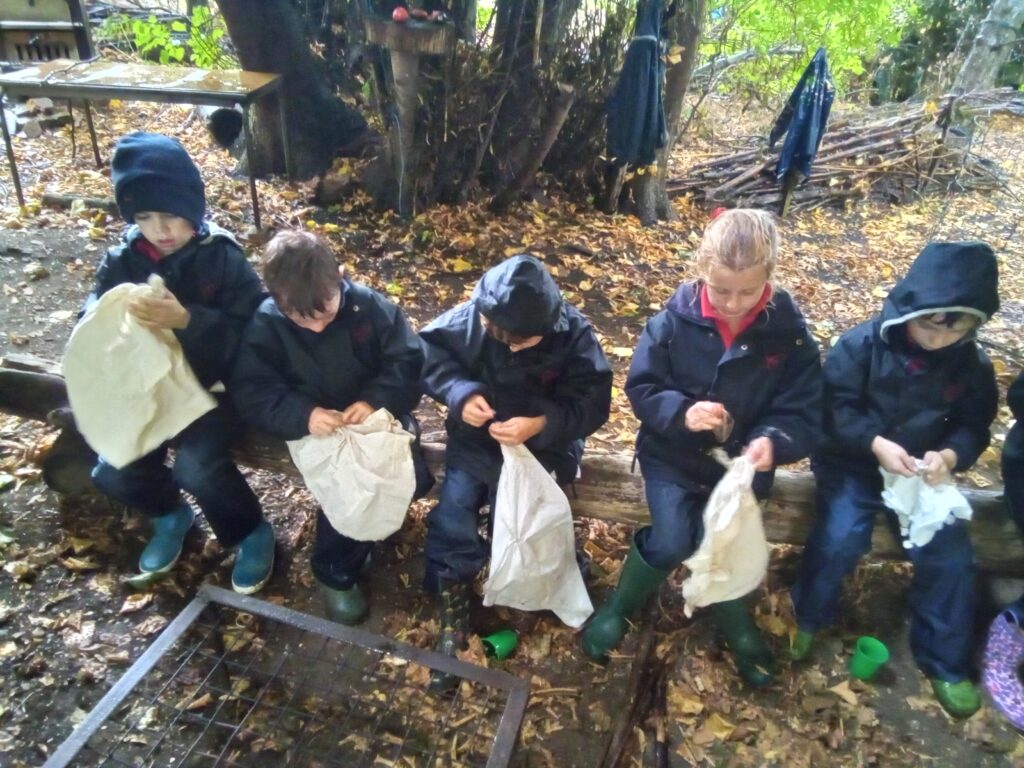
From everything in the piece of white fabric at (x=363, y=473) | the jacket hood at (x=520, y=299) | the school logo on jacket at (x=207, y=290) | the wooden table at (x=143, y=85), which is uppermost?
the wooden table at (x=143, y=85)

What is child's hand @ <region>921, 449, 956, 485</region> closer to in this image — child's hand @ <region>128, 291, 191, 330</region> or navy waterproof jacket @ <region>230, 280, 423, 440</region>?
navy waterproof jacket @ <region>230, 280, 423, 440</region>

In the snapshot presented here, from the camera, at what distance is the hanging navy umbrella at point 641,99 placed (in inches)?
238

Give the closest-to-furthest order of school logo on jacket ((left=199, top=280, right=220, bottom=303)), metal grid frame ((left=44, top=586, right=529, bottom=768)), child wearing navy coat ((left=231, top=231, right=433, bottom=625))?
metal grid frame ((left=44, top=586, right=529, bottom=768)) < child wearing navy coat ((left=231, top=231, right=433, bottom=625)) < school logo on jacket ((left=199, top=280, right=220, bottom=303))

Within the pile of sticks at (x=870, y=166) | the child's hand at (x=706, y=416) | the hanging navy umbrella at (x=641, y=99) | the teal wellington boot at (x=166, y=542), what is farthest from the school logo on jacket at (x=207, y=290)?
the pile of sticks at (x=870, y=166)

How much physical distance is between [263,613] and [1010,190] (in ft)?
34.4

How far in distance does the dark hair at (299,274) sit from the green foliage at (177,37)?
582 cm

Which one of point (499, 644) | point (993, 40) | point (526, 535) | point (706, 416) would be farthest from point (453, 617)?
point (993, 40)

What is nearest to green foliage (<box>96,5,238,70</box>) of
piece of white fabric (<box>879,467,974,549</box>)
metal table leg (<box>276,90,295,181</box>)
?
metal table leg (<box>276,90,295,181</box>)

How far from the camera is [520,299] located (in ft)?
7.32

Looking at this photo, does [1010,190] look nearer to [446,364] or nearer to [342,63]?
[342,63]

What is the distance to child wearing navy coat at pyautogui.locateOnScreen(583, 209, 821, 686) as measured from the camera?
91.7 inches

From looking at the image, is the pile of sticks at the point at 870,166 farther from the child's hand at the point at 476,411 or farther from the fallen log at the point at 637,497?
the child's hand at the point at 476,411

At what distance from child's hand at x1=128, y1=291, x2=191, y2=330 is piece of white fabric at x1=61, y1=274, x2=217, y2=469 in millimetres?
26

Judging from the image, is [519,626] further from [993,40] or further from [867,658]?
[993,40]
